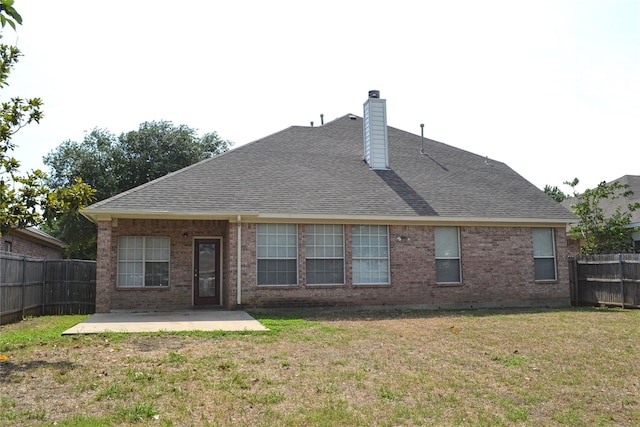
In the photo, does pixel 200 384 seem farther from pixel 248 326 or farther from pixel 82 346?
pixel 248 326

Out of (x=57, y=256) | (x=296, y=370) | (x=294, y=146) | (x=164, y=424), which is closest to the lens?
(x=164, y=424)

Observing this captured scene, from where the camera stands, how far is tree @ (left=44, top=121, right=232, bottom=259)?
28.2 metres

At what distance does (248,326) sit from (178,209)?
4371 millimetres

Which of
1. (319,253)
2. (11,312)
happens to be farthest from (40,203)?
(319,253)

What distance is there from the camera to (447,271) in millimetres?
16562

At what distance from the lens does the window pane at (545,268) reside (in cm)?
1738

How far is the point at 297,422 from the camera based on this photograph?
17.9ft

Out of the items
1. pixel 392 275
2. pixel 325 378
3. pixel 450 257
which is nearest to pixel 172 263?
pixel 392 275

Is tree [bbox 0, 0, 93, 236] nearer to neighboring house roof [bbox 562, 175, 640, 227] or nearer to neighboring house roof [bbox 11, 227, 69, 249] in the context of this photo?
neighboring house roof [bbox 11, 227, 69, 249]

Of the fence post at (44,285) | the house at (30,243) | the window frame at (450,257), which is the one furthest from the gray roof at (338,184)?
the house at (30,243)

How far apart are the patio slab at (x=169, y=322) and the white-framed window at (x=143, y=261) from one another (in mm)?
1337

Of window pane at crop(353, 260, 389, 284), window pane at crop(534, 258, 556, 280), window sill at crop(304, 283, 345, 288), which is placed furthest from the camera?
window pane at crop(534, 258, 556, 280)

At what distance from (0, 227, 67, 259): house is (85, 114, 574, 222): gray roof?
5.81 m

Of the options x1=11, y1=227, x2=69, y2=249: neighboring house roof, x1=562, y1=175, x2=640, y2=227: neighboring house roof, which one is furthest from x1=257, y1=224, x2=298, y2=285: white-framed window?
x1=562, y1=175, x2=640, y2=227: neighboring house roof
